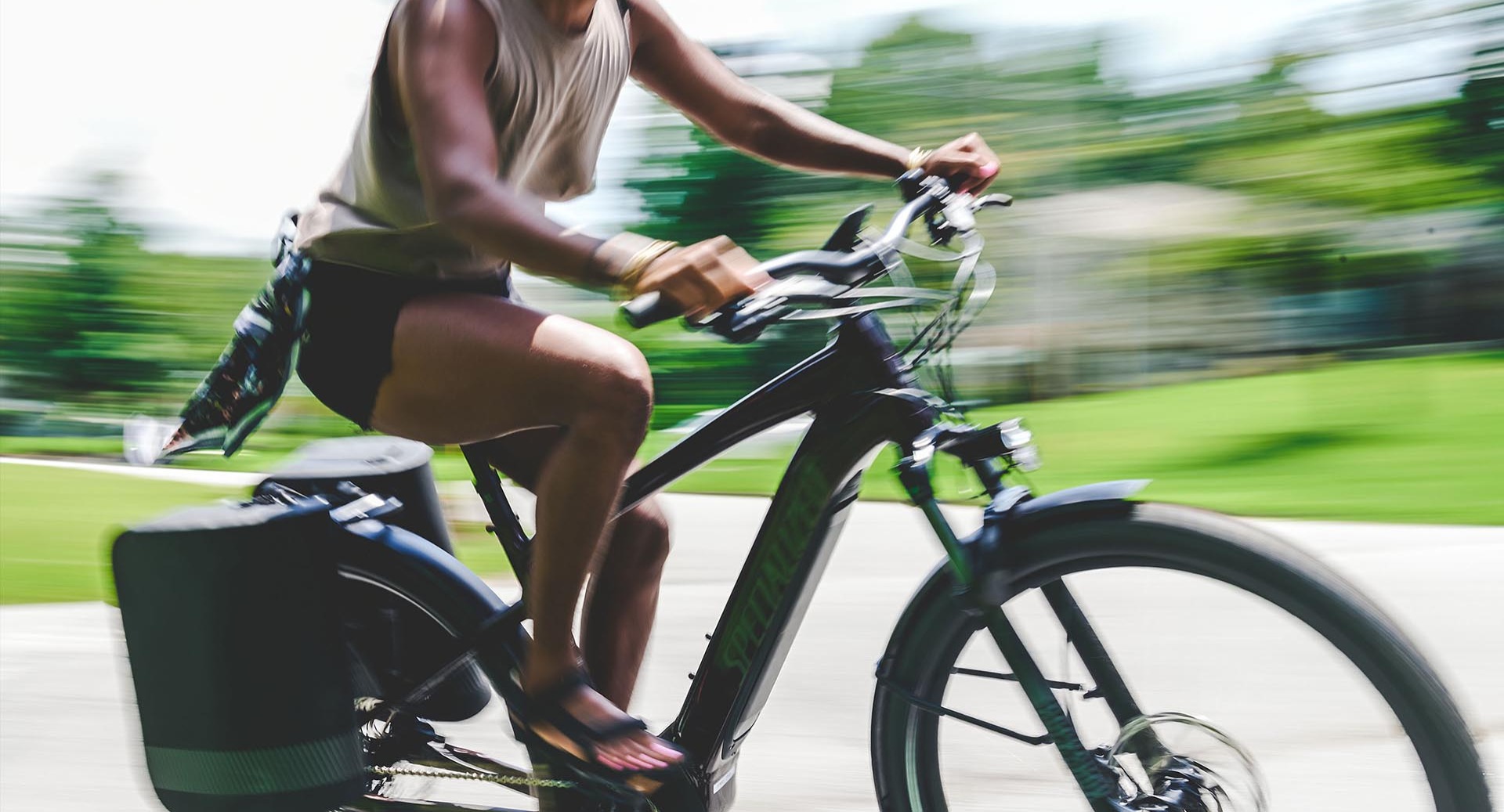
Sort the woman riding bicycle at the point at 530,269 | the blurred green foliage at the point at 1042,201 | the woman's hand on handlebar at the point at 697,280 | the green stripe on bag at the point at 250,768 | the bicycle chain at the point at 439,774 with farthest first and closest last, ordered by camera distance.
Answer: the blurred green foliage at the point at 1042,201 < the bicycle chain at the point at 439,774 < the green stripe on bag at the point at 250,768 < the woman riding bicycle at the point at 530,269 < the woman's hand on handlebar at the point at 697,280

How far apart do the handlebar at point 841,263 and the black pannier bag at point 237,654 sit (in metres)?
0.78

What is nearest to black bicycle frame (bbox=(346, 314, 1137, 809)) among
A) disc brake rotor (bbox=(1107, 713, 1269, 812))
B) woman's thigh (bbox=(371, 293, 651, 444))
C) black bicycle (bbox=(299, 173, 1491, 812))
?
black bicycle (bbox=(299, 173, 1491, 812))

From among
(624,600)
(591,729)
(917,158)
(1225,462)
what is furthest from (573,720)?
(1225,462)

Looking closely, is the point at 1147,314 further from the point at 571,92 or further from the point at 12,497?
the point at 571,92

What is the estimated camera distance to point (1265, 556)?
181 centimetres

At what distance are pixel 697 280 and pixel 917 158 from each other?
0.66 metres

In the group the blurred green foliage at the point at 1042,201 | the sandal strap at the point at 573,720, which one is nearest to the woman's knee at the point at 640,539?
the sandal strap at the point at 573,720

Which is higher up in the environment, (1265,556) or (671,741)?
(1265,556)

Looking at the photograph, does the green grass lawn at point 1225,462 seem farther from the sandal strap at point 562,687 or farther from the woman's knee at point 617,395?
the woman's knee at point 617,395

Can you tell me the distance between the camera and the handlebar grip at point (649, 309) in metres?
1.78

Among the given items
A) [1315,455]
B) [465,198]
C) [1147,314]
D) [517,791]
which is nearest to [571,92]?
[465,198]

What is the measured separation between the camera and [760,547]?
2205mm

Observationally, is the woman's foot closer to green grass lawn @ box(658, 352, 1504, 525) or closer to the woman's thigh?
the woman's thigh

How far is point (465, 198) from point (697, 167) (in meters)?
11.3
